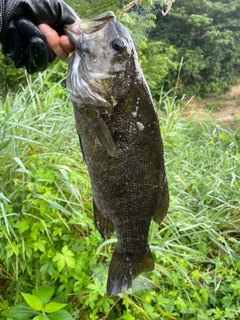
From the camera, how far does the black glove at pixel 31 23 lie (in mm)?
1503

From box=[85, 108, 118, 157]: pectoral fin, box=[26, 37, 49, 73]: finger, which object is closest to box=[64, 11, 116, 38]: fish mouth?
box=[26, 37, 49, 73]: finger

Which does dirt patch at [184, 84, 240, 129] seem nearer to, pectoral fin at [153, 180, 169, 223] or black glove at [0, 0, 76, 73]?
pectoral fin at [153, 180, 169, 223]

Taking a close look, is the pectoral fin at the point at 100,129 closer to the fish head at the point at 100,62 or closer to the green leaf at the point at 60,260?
the fish head at the point at 100,62

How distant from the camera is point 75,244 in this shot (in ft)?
7.79

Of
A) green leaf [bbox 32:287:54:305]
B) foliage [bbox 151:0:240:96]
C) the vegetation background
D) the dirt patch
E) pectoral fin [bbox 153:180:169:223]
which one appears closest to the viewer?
pectoral fin [bbox 153:180:169:223]

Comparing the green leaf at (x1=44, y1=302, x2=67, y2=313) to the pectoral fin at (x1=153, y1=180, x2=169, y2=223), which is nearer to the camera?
the pectoral fin at (x1=153, y1=180, x2=169, y2=223)

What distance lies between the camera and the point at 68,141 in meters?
3.08

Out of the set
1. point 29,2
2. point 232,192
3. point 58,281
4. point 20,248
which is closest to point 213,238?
point 232,192

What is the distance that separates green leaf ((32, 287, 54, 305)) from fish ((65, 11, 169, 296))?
795 mm

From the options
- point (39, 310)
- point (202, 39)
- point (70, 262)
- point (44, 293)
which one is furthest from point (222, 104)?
point (39, 310)

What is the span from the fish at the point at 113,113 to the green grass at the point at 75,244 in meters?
0.76

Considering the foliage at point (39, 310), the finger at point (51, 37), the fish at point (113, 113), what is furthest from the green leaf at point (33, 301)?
the finger at point (51, 37)

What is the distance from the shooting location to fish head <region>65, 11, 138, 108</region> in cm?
148

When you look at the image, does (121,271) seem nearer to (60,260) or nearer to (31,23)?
(60,260)
